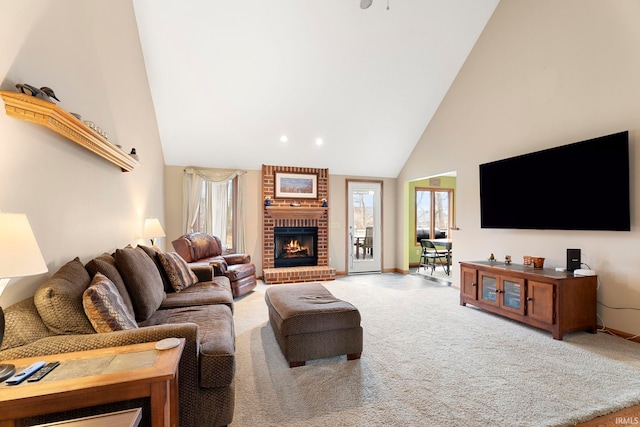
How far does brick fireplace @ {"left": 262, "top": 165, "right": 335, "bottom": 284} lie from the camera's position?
5.70 meters

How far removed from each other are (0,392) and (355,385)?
6.17 ft

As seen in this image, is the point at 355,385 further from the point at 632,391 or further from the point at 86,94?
the point at 86,94

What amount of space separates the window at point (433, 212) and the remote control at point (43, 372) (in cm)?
719

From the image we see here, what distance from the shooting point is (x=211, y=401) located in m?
1.64

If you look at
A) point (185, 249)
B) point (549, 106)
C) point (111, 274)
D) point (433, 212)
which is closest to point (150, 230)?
point (185, 249)

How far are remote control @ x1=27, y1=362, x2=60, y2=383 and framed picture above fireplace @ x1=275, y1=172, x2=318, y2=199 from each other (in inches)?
193

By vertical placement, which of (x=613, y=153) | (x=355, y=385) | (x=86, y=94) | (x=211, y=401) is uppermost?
(x=86, y=94)

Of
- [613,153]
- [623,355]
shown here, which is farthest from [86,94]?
[623,355]

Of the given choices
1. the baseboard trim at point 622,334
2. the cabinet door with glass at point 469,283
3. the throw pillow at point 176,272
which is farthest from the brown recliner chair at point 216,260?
the baseboard trim at point 622,334

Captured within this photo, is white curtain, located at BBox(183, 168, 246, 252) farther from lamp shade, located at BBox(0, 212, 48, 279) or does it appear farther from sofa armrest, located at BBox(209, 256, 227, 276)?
lamp shade, located at BBox(0, 212, 48, 279)

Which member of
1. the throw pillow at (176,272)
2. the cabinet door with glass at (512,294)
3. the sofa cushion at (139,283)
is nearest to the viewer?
the sofa cushion at (139,283)

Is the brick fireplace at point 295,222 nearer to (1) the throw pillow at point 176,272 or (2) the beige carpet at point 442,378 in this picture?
(2) the beige carpet at point 442,378

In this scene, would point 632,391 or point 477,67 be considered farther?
point 477,67

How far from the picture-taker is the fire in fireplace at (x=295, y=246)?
6.14 metres
